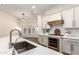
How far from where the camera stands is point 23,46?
5.14ft

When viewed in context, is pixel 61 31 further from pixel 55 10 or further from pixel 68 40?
pixel 55 10

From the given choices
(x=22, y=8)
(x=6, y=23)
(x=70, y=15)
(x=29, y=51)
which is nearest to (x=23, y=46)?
(x=29, y=51)

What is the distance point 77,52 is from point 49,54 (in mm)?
476

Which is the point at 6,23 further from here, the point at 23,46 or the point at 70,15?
the point at 70,15

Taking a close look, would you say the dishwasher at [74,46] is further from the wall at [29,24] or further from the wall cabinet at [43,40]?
the wall at [29,24]

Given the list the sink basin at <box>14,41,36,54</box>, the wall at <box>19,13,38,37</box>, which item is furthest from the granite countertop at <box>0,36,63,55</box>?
the wall at <box>19,13,38,37</box>

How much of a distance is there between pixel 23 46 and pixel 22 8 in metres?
0.65

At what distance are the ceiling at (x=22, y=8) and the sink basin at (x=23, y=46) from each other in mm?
479

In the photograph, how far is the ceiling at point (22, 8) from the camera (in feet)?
4.76

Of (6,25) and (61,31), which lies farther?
(61,31)

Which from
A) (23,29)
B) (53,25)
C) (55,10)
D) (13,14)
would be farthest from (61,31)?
(13,14)
